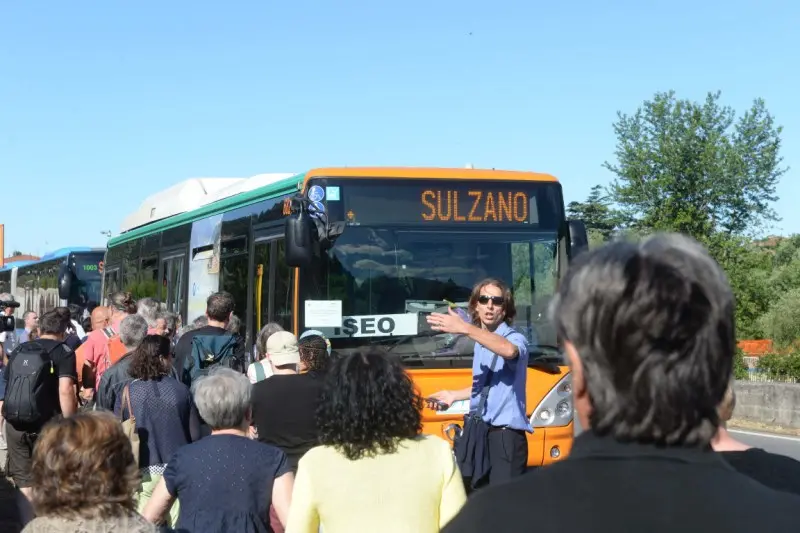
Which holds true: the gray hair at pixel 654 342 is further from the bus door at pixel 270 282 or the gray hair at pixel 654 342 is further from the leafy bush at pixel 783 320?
the leafy bush at pixel 783 320

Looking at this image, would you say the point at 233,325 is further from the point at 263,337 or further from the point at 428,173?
the point at 428,173

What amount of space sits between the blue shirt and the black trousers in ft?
0.18

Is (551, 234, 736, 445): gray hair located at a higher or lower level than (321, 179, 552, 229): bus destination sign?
lower

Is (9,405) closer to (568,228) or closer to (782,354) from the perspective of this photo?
(568,228)

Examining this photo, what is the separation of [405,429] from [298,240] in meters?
5.82

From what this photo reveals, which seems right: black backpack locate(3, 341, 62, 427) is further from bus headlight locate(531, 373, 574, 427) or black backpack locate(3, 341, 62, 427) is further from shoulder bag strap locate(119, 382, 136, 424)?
bus headlight locate(531, 373, 574, 427)

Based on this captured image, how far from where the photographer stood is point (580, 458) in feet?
6.44

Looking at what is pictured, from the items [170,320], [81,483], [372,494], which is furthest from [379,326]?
[81,483]

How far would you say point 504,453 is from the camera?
7.37 m

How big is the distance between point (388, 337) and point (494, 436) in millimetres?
2912

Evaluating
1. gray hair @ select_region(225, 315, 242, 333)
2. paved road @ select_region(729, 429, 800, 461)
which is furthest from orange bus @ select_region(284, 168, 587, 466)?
paved road @ select_region(729, 429, 800, 461)

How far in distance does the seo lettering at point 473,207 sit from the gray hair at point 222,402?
569cm

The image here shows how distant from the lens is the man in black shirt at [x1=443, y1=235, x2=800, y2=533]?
189cm

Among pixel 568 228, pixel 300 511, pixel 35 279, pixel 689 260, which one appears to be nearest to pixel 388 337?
pixel 568 228
